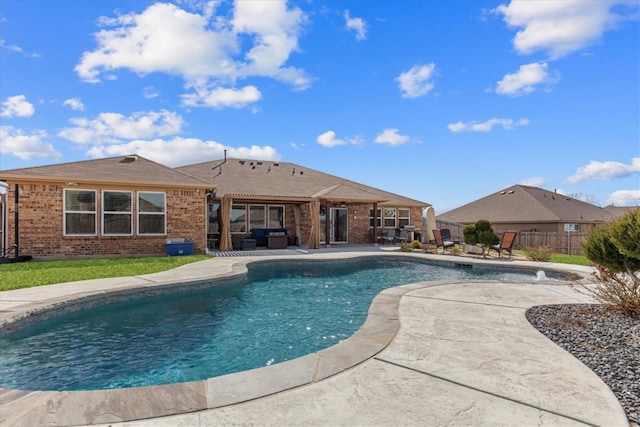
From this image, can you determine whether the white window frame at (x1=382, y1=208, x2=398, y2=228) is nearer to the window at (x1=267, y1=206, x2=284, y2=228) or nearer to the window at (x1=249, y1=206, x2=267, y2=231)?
the window at (x1=267, y1=206, x2=284, y2=228)

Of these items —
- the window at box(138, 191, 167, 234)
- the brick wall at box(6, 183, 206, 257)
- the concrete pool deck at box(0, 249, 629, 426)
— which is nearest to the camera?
the concrete pool deck at box(0, 249, 629, 426)

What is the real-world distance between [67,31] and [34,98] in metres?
2.84

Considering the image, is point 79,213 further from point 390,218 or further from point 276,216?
point 390,218

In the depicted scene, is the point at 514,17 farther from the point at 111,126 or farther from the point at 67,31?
the point at 111,126

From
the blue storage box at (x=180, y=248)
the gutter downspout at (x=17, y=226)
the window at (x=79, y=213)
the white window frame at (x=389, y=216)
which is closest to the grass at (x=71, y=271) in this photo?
the blue storage box at (x=180, y=248)

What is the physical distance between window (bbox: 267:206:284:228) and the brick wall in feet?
18.8

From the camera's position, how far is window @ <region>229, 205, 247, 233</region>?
1956 cm

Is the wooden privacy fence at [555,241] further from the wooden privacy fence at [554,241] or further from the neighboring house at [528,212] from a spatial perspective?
the neighboring house at [528,212]

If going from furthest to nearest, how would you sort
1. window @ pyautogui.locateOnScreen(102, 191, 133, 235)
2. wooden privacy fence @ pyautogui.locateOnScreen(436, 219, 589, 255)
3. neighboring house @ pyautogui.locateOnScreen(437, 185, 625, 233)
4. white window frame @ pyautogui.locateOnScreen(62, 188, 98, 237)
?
neighboring house @ pyautogui.locateOnScreen(437, 185, 625, 233), wooden privacy fence @ pyautogui.locateOnScreen(436, 219, 589, 255), window @ pyautogui.locateOnScreen(102, 191, 133, 235), white window frame @ pyautogui.locateOnScreen(62, 188, 98, 237)

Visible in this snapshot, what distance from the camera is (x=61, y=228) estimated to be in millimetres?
→ 13273

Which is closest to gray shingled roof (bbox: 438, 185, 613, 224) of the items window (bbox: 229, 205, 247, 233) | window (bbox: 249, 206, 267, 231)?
window (bbox: 249, 206, 267, 231)

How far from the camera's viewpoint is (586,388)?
2955 mm

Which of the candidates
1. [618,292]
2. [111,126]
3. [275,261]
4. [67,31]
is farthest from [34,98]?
[618,292]

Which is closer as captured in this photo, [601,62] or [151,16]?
[151,16]
